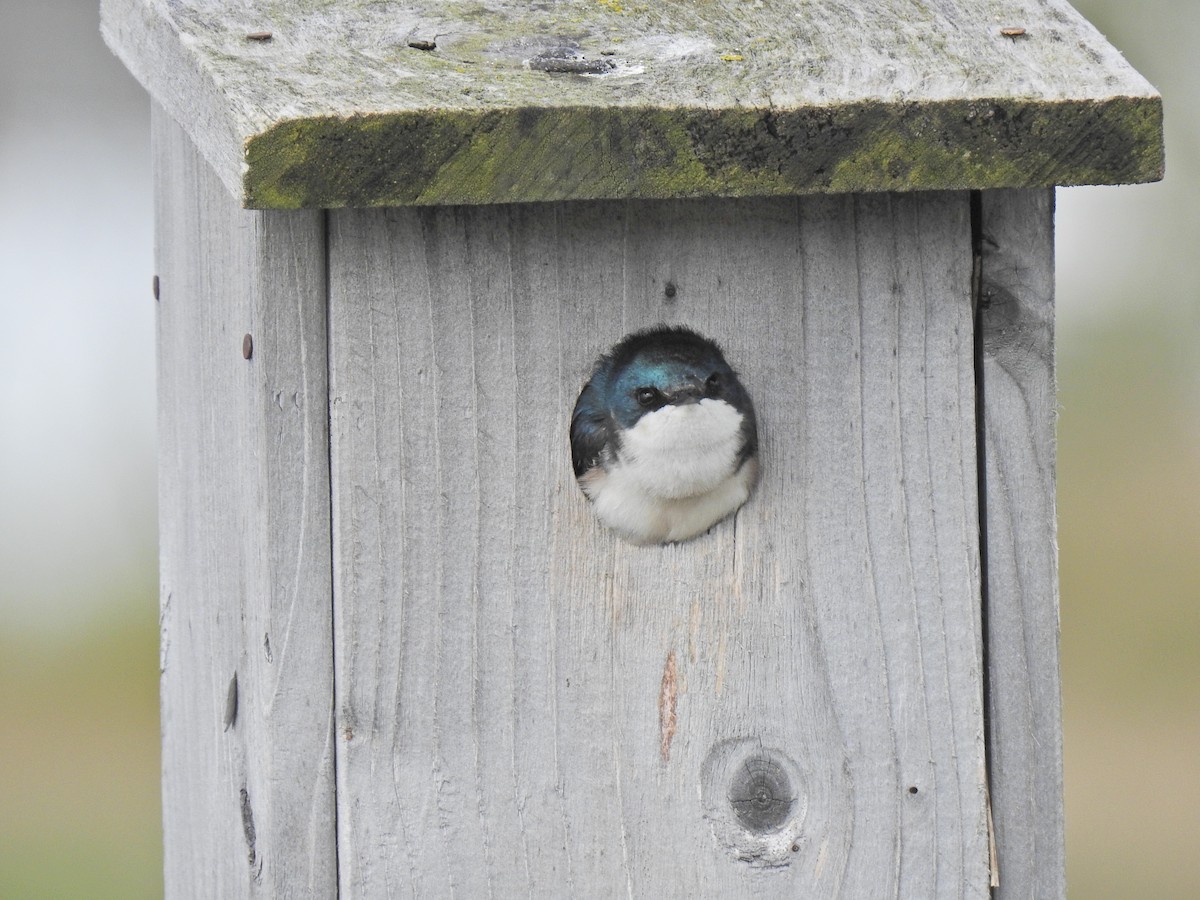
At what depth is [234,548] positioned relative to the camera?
1.57 metres

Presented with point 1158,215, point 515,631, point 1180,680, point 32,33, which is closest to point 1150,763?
point 1180,680

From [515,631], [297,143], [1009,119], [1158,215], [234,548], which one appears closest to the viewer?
[297,143]

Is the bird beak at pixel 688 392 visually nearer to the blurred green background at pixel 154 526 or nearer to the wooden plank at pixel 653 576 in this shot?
the wooden plank at pixel 653 576

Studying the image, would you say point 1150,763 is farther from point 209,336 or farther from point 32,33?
point 32,33

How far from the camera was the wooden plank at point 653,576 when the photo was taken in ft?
4.64

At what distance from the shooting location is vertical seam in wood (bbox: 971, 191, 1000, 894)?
4.96 feet

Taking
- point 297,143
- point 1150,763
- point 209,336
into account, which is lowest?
point 1150,763

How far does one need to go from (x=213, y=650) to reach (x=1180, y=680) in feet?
10.4

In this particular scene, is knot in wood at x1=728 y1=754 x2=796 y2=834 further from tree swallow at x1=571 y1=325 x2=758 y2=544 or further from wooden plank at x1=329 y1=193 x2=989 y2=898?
tree swallow at x1=571 y1=325 x2=758 y2=544

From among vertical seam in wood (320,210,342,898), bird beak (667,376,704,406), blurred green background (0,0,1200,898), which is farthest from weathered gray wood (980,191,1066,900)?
blurred green background (0,0,1200,898)

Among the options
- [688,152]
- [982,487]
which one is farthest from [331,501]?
[982,487]

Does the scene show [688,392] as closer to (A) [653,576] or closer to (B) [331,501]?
(A) [653,576]

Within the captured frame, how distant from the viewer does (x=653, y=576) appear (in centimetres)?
151

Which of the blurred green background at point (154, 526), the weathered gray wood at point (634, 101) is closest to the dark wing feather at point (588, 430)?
the weathered gray wood at point (634, 101)
